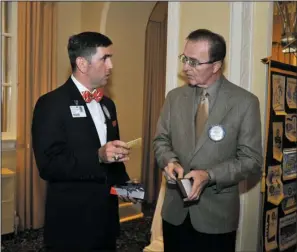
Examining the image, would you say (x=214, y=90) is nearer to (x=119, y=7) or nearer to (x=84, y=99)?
(x=84, y=99)

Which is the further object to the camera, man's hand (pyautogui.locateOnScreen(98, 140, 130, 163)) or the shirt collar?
the shirt collar

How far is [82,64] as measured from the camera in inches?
75.0

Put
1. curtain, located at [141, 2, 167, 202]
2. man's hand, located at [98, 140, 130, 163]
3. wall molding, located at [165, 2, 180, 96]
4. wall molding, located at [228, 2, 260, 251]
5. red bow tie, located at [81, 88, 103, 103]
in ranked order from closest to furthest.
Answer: man's hand, located at [98, 140, 130, 163] → red bow tie, located at [81, 88, 103, 103] → wall molding, located at [228, 2, 260, 251] → wall molding, located at [165, 2, 180, 96] → curtain, located at [141, 2, 167, 202]

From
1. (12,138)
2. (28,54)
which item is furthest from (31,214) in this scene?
(28,54)

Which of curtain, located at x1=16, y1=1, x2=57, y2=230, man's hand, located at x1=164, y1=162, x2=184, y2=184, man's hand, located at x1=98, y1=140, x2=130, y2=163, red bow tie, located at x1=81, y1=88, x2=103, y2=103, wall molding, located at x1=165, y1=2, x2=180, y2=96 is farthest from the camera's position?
curtain, located at x1=16, y1=1, x2=57, y2=230

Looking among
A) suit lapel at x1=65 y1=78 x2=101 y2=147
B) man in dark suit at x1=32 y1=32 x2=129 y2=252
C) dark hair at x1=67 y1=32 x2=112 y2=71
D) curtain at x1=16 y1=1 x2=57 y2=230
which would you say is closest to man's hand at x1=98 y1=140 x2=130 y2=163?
man in dark suit at x1=32 y1=32 x2=129 y2=252

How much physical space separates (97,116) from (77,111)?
140 millimetres

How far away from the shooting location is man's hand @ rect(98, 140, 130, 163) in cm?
→ 168

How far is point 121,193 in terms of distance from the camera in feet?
5.94

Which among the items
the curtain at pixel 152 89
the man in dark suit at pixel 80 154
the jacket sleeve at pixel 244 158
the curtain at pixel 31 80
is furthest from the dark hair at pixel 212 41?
the curtain at pixel 152 89

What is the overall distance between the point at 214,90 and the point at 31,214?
3.24 meters

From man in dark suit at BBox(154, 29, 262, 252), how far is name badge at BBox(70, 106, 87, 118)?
44 cm

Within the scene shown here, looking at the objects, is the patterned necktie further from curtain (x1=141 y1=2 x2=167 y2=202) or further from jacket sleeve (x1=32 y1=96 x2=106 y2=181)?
curtain (x1=141 y1=2 x2=167 y2=202)

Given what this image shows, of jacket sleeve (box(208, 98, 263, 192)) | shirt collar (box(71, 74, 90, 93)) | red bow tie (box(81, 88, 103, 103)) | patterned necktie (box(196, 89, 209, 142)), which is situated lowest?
jacket sleeve (box(208, 98, 263, 192))
